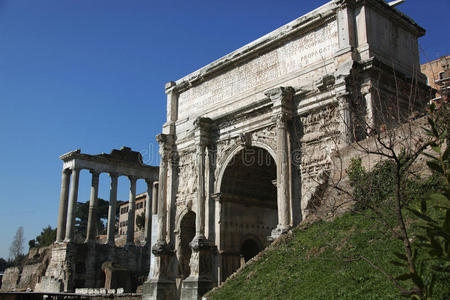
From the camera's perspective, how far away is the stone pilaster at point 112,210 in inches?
1489

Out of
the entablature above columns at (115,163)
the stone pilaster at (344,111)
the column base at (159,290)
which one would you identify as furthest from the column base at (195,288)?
the entablature above columns at (115,163)

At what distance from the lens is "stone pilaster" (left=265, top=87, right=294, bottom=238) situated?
15906 mm

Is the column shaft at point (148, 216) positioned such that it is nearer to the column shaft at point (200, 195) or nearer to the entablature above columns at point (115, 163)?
the entablature above columns at point (115, 163)

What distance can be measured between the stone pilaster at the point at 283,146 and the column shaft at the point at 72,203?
24204 millimetres

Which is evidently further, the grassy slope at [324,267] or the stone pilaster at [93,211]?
the stone pilaster at [93,211]

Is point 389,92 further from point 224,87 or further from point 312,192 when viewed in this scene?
point 224,87

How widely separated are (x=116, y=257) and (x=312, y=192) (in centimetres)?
2529

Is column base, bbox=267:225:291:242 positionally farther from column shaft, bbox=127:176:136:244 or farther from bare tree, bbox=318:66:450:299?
column shaft, bbox=127:176:136:244

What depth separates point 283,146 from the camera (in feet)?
53.7

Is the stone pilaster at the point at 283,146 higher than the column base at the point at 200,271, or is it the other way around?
the stone pilaster at the point at 283,146

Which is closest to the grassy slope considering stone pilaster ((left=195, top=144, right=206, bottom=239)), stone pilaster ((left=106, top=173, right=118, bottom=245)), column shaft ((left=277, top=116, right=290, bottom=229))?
column shaft ((left=277, top=116, right=290, bottom=229))

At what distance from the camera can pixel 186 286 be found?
17.7m

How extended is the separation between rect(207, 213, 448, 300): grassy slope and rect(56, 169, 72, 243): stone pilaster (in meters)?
27.1

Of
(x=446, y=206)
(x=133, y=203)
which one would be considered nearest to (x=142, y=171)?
(x=133, y=203)
